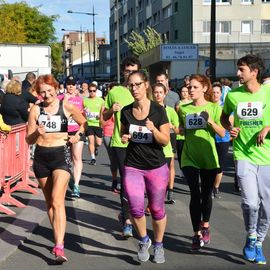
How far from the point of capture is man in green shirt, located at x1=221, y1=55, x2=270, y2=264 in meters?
5.62

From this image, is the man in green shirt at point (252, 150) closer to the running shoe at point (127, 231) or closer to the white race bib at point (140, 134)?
the white race bib at point (140, 134)

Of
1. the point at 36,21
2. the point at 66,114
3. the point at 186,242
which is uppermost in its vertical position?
the point at 36,21

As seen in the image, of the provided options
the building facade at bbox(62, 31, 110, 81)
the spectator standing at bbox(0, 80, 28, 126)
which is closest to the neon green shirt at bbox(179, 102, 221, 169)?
the spectator standing at bbox(0, 80, 28, 126)

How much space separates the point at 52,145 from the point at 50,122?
23cm

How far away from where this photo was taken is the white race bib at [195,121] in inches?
246

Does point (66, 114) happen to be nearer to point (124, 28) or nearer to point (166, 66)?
point (166, 66)

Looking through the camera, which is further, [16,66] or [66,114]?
[16,66]

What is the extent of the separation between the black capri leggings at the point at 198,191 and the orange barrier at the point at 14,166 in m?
3.04

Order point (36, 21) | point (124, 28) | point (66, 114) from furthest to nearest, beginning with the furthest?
point (124, 28) < point (36, 21) < point (66, 114)

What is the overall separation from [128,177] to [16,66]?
21.2 m

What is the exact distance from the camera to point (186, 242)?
259 inches

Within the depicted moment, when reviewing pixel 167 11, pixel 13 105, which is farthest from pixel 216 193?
pixel 167 11

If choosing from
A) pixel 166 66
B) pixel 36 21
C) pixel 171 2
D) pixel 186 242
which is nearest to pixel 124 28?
pixel 36 21

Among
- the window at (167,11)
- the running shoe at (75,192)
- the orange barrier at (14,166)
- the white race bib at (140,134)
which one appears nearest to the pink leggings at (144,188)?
the white race bib at (140,134)
